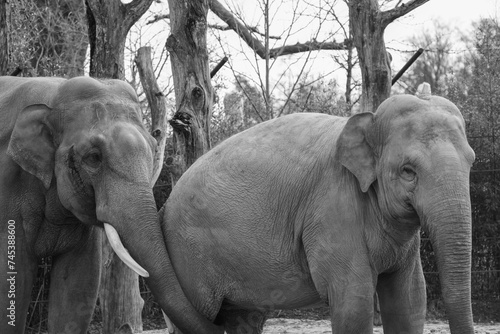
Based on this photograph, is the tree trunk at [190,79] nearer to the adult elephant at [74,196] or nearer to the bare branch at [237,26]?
the adult elephant at [74,196]

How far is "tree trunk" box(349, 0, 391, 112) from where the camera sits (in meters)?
10.1

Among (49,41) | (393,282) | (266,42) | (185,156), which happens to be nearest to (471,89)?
(266,42)

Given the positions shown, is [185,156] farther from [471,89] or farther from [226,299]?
[471,89]

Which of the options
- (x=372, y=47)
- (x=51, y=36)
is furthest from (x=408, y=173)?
(x=51, y=36)

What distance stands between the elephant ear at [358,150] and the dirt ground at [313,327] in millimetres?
4479

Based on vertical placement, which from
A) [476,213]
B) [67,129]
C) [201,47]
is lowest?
[476,213]

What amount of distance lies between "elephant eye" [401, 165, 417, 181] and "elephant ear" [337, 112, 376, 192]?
0.75 ft

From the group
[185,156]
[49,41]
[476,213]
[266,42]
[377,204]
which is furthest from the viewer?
[49,41]

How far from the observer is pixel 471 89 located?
18062 mm

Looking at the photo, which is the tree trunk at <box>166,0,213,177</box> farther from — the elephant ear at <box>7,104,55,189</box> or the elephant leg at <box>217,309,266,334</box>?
the elephant ear at <box>7,104,55,189</box>

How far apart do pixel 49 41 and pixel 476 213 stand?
1114cm

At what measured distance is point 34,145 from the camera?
6.48 metres

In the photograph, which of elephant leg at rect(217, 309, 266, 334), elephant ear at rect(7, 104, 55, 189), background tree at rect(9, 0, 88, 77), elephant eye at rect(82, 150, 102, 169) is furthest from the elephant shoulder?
background tree at rect(9, 0, 88, 77)

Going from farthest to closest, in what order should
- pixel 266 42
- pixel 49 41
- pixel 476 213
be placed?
1. pixel 49 41
2. pixel 266 42
3. pixel 476 213
